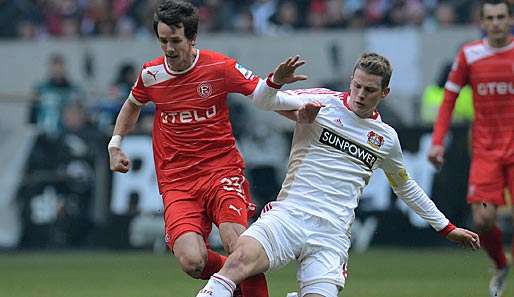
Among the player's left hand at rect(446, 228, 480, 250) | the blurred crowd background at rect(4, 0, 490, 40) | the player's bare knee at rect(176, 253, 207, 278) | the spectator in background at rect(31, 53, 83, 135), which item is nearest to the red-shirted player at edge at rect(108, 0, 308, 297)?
the player's bare knee at rect(176, 253, 207, 278)

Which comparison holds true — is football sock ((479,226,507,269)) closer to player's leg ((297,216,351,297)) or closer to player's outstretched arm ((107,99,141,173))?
player's leg ((297,216,351,297))

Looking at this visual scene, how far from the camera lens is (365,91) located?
830 centimetres

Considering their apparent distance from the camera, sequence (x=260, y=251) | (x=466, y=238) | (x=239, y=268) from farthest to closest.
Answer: (x=466, y=238) → (x=260, y=251) → (x=239, y=268)

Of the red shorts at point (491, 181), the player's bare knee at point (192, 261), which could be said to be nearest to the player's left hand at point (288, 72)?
the player's bare knee at point (192, 261)

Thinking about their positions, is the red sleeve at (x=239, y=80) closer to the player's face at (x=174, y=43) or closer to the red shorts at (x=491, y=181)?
the player's face at (x=174, y=43)

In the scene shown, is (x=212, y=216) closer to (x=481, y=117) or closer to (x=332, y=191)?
(x=332, y=191)

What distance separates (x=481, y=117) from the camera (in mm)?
11625

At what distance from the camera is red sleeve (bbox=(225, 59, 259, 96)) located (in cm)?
891

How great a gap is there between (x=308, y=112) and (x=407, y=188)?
2.99ft

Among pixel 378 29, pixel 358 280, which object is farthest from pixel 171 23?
pixel 378 29

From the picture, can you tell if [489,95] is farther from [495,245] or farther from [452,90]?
[495,245]

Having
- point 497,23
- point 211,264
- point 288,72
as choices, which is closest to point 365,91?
point 288,72

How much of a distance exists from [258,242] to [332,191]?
62cm

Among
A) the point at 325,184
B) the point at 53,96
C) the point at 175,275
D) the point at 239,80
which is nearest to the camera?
the point at 325,184
